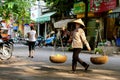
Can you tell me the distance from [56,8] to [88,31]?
11.9ft

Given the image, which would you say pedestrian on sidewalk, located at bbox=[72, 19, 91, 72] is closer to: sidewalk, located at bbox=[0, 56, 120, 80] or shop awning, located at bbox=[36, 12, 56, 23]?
sidewalk, located at bbox=[0, 56, 120, 80]

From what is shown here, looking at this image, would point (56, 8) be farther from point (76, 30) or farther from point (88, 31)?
point (76, 30)

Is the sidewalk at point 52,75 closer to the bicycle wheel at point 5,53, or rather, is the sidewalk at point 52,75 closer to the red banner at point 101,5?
the bicycle wheel at point 5,53

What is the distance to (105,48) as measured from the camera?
28344mm

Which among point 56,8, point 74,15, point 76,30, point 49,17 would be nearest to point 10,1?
point 76,30

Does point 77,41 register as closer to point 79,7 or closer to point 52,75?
point 52,75

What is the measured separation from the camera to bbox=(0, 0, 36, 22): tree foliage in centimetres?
1908

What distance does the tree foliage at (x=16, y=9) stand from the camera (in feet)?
62.6

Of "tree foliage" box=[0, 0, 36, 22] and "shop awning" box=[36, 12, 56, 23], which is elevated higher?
"tree foliage" box=[0, 0, 36, 22]

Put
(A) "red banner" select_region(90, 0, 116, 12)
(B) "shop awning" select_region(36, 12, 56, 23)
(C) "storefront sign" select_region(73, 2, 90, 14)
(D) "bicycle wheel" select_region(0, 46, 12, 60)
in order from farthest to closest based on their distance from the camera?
(B) "shop awning" select_region(36, 12, 56, 23), (C) "storefront sign" select_region(73, 2, 90, 14), (A) "red banner" select_region(90, 0, 116, 12), (D) "bicycle wheel" select_region(0, 46, 12, 60)

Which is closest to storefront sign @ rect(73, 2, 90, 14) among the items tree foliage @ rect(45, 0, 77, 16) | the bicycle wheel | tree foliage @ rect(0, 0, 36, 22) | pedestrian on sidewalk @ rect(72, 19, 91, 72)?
tree foliage @ rect(45, 0, 77, 16)

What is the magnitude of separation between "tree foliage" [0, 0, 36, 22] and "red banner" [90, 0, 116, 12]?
13.6 m

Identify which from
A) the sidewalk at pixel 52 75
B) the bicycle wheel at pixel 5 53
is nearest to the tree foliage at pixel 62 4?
the bicycle wheel at pixel 5 53

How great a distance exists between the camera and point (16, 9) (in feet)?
64.2
